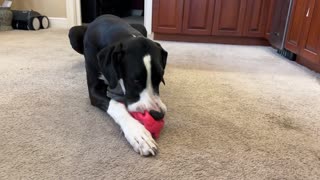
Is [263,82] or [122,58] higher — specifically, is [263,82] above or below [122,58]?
below

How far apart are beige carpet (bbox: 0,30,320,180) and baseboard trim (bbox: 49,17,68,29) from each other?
194cm

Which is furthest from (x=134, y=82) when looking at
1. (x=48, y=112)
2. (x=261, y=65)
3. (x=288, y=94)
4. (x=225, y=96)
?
(x=261, y=65)

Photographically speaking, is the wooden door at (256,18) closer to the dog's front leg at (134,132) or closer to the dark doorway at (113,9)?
the dark doorway at (113,9)

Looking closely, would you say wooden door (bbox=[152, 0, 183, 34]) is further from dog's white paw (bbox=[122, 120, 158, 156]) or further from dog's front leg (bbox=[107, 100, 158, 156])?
dog's white paw (bbox=[122, 120, 158, 156])

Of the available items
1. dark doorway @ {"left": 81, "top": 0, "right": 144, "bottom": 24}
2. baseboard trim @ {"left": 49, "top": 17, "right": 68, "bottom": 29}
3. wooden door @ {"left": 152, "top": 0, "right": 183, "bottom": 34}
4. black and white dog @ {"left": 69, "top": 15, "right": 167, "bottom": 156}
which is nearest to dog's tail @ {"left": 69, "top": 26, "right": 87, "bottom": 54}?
black and white dog @ {"left": 69, "top": 15, "right": 167, "bottom": 156}

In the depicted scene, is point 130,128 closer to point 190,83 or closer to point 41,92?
point 41,92

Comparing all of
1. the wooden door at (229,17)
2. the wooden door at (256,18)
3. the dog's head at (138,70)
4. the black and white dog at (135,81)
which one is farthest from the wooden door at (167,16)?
the dog's head at (138,70)

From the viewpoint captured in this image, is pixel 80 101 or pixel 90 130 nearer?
pixel 90 130

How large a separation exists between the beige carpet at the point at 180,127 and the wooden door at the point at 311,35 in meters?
0.16

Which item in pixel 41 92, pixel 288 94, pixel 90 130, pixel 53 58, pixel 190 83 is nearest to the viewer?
pixel 90 130

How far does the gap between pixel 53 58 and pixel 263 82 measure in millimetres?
1555

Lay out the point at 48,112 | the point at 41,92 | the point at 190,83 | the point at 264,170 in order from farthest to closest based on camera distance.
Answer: the point at 190,83, the point at 41,92, the point at 48,112, the point at 264,170

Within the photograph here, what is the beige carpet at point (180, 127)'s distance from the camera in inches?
36.9

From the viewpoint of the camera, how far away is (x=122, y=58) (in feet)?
3.51
